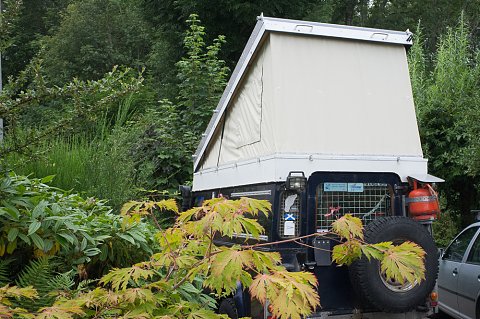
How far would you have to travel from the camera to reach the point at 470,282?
23.0 ft

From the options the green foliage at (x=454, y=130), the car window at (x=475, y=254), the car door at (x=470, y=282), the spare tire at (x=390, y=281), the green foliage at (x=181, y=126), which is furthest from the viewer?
the green foliage at (x=181, y=126)

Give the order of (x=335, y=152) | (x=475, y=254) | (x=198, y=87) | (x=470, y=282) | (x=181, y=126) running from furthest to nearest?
1. (x=198, y=87)
2. (x=181, y=126)
3. (x=475, y=254)
4. (x=470, y=282)
5. (x=335, y=152)

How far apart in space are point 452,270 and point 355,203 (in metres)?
3.51

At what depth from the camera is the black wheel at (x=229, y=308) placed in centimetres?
519

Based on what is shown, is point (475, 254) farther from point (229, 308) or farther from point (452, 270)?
point (229, 308)

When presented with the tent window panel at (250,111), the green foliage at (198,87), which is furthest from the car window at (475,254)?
the green foliage at (198,87)

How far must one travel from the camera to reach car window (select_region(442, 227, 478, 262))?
299 inches

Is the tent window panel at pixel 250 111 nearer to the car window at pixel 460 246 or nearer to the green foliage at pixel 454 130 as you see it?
the car window at pixel 460 246

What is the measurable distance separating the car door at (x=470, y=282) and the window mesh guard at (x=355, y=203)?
2558mm

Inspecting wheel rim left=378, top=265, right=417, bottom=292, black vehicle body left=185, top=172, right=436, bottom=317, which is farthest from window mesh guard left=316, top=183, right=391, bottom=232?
wheel rim left=378, top=265, right=417, bottom=292

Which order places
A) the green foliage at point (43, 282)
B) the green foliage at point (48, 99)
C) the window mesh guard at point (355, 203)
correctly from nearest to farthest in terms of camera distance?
the green foliage at point (43, 282), the green foliage at point (48, 99), the window mesh guard at point (355, 203)

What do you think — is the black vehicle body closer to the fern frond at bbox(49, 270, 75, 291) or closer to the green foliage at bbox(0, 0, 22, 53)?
the fern frond at bbox(49, 270, 75, 291)

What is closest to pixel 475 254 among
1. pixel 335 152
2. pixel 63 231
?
pixel 335 152

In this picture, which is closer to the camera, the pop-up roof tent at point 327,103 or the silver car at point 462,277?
the pop-up roof tent at point 327,103
